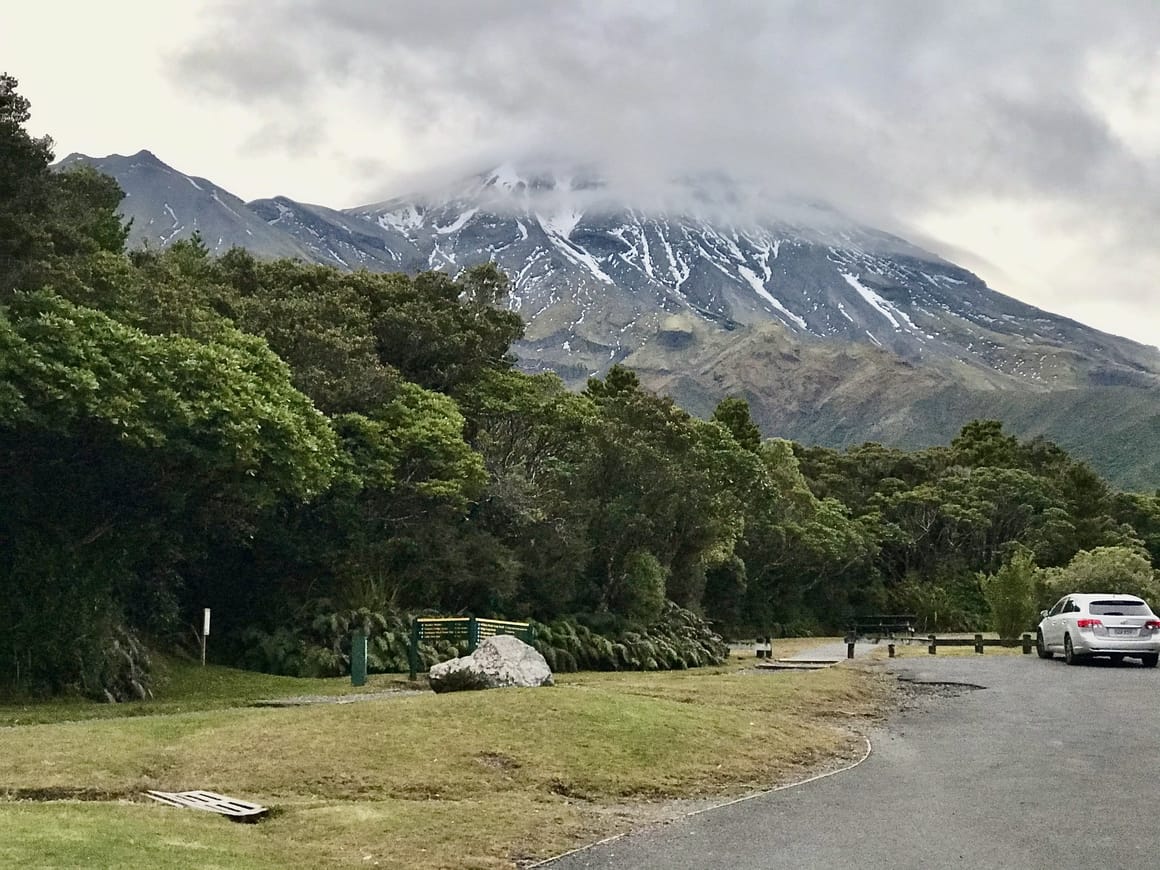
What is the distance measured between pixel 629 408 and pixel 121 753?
2599cm

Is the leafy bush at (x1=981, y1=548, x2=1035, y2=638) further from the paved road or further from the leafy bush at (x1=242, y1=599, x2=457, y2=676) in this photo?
the paved road

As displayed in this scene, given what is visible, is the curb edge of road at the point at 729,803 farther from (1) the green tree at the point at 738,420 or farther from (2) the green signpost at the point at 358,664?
(1) the green tree at the point at 738,420

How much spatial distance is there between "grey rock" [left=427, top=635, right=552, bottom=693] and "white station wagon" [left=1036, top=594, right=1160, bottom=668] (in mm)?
13276

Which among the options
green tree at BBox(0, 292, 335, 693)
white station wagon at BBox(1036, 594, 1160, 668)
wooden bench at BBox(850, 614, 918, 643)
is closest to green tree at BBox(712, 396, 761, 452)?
wooden bench at BBox(850, 614, 918, 643)

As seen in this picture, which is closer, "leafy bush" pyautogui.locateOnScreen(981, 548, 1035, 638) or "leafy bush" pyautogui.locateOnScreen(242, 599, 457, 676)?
"leafy bush" pyautogui.locateOnScreen(242, 599, 457, 676)

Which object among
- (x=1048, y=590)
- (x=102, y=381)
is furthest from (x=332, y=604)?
(x=1048, y=590)

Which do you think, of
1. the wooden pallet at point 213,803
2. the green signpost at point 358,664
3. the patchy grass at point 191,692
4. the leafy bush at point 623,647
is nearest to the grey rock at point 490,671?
the patchy grass at point 191,692

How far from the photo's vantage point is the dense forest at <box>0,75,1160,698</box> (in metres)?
18.1

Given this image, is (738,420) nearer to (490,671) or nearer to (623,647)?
(623,647)

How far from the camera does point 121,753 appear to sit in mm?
11211

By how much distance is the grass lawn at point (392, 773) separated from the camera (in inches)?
315

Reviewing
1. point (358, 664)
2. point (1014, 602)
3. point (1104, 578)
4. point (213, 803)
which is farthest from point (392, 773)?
point (1104, 578)

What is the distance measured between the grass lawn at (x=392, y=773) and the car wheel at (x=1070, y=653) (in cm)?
1055

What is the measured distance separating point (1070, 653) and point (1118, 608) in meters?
1.49
